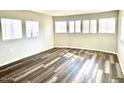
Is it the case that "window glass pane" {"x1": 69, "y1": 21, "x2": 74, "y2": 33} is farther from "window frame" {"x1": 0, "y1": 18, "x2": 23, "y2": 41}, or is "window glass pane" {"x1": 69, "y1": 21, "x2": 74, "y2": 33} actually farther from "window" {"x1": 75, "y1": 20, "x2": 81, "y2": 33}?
"window frame" {"x1": 0, "y1": 18, "x2": 23, "y2": 41}

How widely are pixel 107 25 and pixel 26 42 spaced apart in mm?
4270

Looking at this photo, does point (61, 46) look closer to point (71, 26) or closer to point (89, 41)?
point (71, 26)

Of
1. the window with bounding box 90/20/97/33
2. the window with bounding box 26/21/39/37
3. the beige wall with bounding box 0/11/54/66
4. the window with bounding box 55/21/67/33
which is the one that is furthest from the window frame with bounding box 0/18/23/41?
the window with bounding box 90/20/97/33

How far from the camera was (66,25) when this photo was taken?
875 cm

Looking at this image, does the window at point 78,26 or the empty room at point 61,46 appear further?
the window at point 78,26

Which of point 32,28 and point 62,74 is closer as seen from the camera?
point 62,74

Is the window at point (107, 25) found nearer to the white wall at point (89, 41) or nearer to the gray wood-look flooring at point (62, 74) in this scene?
the white wall at point (89, 41)

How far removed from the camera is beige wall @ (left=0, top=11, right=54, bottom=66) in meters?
4.98

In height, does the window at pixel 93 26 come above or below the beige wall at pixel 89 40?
above

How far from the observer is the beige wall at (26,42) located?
498cm

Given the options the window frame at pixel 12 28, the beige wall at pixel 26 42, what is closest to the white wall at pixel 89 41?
the beige wall at pixel 26 42

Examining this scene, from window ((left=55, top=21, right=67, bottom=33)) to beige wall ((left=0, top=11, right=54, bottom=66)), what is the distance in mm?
446

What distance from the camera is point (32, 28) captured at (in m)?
6.59

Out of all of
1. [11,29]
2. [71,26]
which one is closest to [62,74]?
[11,29]
